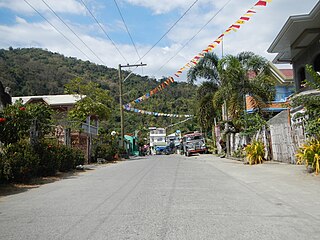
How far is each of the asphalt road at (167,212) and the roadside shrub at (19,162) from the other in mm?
1479

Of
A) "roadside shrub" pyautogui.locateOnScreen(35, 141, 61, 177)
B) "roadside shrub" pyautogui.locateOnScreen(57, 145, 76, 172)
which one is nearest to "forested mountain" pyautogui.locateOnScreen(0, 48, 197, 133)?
"roadside shrub" pyautogui.locateOnScreen(57, 145, 76, 172)

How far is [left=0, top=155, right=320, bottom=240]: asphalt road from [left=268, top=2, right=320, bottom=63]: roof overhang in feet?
26.7

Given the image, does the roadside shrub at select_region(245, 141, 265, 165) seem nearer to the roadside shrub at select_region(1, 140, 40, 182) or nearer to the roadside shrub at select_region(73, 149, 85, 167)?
the roadside shrub at select_region(73, 149, 85, 167)

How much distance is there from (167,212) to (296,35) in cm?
1438

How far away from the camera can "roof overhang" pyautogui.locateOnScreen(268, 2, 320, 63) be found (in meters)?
15.7

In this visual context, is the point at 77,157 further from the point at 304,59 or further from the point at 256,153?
the point at 304,59

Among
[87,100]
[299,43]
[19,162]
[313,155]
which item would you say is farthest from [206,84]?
[19,162]

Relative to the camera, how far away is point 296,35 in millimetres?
17875

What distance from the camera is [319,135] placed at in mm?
12195

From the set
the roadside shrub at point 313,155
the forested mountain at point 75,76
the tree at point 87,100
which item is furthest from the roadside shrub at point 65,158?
the forested mountain at point 75,76

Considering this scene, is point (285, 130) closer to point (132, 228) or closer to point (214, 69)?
point (132, 228)

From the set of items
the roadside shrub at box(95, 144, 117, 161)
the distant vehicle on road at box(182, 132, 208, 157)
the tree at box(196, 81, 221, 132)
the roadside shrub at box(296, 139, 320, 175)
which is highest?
the tree at box(196, 81, 221, 132)

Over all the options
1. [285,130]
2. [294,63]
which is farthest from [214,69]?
[285,130]

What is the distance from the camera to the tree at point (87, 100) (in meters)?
32.0
